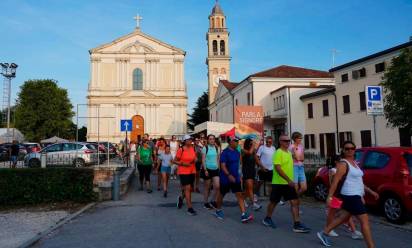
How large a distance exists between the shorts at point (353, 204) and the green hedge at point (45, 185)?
745cm

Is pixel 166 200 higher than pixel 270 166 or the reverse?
the reverse

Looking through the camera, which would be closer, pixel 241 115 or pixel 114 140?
pixel 241 115

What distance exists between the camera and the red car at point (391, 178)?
25.9ft

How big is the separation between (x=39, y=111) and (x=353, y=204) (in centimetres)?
5996

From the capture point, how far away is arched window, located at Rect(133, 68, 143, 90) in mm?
55781

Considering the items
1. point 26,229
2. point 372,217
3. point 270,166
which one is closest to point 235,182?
point 270,166

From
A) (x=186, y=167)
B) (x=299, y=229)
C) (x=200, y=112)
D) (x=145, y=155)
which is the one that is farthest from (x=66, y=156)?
(x=200, y=112)

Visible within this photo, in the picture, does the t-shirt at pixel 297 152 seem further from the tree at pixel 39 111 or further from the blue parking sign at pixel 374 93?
the tree at pixel 39 111

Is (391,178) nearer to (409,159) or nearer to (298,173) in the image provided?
(409,159)

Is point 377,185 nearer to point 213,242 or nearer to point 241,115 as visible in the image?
point 213,242

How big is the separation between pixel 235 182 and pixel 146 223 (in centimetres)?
199

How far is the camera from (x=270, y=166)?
10.5 m

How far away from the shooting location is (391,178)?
824 centimetres

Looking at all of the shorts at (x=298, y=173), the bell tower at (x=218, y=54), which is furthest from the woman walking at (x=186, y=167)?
the bell tower at (x=218, y=54)
